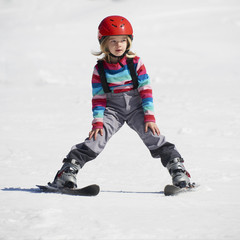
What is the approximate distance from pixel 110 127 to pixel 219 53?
1290cm

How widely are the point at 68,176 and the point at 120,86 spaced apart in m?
0.88

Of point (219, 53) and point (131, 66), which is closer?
point (131, 66)

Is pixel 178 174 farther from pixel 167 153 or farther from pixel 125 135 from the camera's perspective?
pixel 125 135

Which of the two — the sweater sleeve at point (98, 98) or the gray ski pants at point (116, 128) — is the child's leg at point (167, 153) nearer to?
the gray ski pants at point (116, 128)

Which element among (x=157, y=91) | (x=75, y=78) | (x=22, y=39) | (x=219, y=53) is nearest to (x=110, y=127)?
(x=157, y=91)

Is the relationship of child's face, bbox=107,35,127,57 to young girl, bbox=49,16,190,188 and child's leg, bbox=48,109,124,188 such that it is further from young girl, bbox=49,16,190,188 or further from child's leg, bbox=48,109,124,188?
child's leg, bbox=48,109,124,188

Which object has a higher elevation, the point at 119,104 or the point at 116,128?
the point at 119,104

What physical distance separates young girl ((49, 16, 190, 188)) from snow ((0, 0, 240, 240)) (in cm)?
35

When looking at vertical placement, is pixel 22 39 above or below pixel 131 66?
above

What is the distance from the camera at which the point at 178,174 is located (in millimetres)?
3598

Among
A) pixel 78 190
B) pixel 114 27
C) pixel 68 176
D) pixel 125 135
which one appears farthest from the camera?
pixel 125 135

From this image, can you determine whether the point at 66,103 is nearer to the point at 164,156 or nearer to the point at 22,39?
the point at 164,156

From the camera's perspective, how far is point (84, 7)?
3588 centimetres

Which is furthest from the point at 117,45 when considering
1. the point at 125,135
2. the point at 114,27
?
the point at 125,135
